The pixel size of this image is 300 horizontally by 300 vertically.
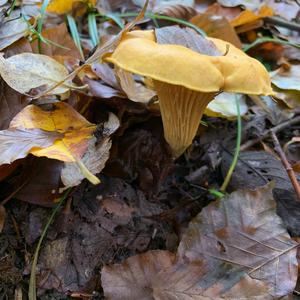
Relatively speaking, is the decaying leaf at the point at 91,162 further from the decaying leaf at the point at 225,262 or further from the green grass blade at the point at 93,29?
the green grass blade at the point at 93,29

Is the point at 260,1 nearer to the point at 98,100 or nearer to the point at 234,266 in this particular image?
Answer: the point at 98,100

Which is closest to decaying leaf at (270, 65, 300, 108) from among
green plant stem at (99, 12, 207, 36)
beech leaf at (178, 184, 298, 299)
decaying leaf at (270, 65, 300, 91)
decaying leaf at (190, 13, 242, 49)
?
decaying leaf at (270, 65, 300, 91)

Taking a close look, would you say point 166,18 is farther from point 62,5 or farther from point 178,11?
point 62,5

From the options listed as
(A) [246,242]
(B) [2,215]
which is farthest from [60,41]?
(A) [246,242]

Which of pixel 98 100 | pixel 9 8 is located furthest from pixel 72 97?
pixel 9 8

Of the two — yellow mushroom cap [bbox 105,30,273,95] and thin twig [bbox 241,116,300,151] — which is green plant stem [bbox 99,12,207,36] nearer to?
thin twig [bbox 241,116,300,151]

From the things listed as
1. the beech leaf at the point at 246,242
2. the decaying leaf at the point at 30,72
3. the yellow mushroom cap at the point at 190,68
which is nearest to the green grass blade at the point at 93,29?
the decaying leaf at the point at 30,72

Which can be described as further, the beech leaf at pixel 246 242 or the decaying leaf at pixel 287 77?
the decaying leaf at pixel 287 77
